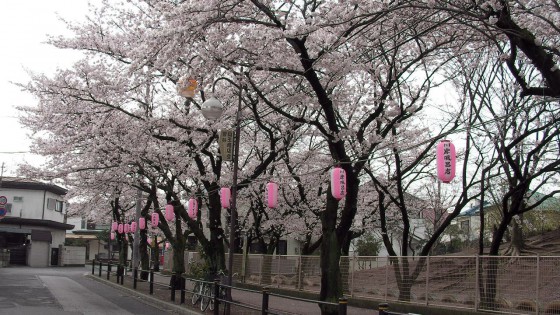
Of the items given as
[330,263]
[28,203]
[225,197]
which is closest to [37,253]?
[28,203]

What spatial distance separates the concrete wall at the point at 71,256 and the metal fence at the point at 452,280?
1633 inches

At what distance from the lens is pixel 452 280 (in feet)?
49.6

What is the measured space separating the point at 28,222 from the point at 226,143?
141ft

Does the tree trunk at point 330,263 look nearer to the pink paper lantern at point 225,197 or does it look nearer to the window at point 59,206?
the pink paper lantern at point 225,197

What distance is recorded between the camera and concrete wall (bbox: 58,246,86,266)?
56.8 metres

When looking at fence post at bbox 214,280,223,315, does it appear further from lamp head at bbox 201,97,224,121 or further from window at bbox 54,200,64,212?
window at bbox 54,200,64,212

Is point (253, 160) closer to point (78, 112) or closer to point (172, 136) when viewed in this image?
point (172, 136)

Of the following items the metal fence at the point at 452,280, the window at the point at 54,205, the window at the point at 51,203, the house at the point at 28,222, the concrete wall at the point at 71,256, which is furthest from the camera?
the concrete wall at the point at 71,256

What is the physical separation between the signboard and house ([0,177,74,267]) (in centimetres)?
4042

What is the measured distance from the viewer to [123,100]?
717 inches

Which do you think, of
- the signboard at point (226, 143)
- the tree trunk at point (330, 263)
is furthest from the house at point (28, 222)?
the tree trunk at point (330, 263)

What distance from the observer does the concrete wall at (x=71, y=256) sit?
2238 inches

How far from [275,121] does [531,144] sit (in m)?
9.16

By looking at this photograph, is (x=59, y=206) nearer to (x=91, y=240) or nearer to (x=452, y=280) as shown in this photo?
(x=91, y=240)
